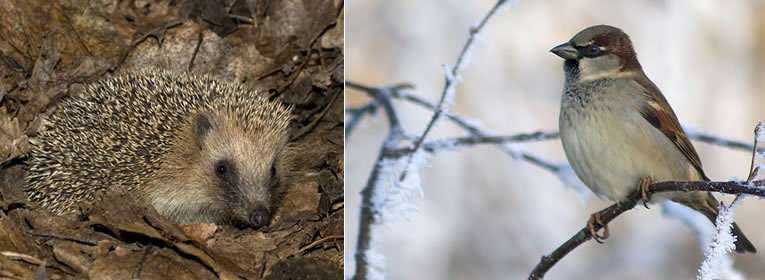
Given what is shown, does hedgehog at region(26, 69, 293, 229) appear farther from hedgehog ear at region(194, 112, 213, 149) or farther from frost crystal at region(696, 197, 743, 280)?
frost crystal at region(696, 197, 743, 280)

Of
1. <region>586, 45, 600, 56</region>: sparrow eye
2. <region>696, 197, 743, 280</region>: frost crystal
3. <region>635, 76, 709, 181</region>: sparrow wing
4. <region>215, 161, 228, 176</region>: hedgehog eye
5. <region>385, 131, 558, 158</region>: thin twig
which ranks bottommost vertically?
<region>696, 197, 743, 280</region>: frost crystal

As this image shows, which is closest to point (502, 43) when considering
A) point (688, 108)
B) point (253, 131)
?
point (688, 108)

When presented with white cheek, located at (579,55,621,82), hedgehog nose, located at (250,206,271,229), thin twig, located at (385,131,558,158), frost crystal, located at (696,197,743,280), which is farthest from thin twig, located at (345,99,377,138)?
frost crystal, located at (696,197,743,280)

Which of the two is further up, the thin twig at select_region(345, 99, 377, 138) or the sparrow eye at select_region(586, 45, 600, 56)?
the sparrow eye at select_region(586, 45, 600, 56)

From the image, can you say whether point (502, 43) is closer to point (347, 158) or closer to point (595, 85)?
point (595, 85)

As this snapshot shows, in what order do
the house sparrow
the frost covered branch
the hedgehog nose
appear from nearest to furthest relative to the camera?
1. the house sparrow
2. the frost covered branch
3. the hedgehog nose
